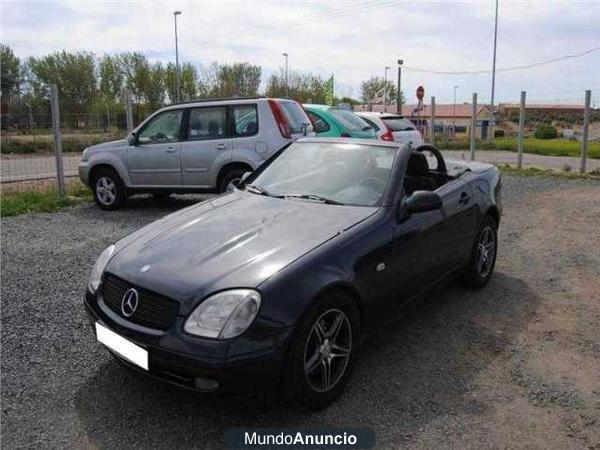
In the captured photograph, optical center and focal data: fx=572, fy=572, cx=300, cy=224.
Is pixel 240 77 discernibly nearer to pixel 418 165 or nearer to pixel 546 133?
pixel 546 133

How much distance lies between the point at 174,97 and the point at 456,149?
27190 mm

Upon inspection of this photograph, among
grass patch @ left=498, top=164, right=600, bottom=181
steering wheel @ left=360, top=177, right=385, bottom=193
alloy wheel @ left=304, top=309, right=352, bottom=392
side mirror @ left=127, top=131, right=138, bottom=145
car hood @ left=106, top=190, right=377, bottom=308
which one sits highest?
side mirror @ left=127, top=131, right=138, bottom=145

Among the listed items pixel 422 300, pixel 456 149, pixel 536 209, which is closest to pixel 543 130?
pixel 456 149

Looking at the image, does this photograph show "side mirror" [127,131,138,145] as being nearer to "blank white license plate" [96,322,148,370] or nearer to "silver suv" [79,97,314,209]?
"silver suv" [79,97,314,209]

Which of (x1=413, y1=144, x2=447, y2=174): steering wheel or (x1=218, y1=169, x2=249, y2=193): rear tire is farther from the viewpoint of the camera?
(x1=218, y1=169, x2=249, y2=193): rear tire

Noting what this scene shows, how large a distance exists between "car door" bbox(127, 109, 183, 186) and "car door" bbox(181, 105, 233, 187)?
0.17 meters

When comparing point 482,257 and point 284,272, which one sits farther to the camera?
point 482,257

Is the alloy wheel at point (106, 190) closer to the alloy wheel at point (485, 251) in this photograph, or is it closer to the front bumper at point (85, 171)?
the front bumper at point (85, 171)

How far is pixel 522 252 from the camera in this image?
679cm

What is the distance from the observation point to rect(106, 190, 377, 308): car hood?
121 inches

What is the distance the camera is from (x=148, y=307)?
3.08 m

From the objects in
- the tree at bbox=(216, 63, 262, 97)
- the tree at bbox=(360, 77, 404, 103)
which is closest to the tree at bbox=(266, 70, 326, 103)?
the tree at bbox=(216, 63, 262, 97)

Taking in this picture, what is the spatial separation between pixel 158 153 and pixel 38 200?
2.52m

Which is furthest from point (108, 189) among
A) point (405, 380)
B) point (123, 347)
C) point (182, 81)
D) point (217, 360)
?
point (182, 81)
